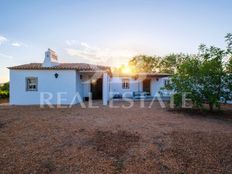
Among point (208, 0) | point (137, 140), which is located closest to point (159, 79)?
point (208, 0)

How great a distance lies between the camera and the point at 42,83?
14.7 m

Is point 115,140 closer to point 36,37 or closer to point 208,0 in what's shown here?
point 208,0

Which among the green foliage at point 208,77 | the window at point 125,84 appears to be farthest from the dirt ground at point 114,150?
the window at point 125,84

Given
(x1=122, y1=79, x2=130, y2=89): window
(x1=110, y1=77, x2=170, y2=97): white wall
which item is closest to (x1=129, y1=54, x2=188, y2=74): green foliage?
(x1=110, y1=77, x2=170, y2=97): white wall

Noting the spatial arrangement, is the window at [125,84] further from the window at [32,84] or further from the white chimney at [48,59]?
the window at [32,84]

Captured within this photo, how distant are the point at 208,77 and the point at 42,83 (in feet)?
40.2

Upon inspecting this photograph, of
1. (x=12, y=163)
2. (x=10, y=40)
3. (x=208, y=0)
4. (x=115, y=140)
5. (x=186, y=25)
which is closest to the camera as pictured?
(x=12, y=163)

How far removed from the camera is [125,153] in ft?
14.0

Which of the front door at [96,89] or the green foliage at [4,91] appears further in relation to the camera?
the green foliage at [4,91]

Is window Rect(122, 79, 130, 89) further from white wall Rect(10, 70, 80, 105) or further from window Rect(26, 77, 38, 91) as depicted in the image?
window Rect(26, 77, 38, 91)

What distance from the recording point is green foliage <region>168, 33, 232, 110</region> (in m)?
9.99

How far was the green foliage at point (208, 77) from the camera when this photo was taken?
999 centimetres

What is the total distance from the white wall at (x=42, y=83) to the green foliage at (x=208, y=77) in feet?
28.5

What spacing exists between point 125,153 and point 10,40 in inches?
514
